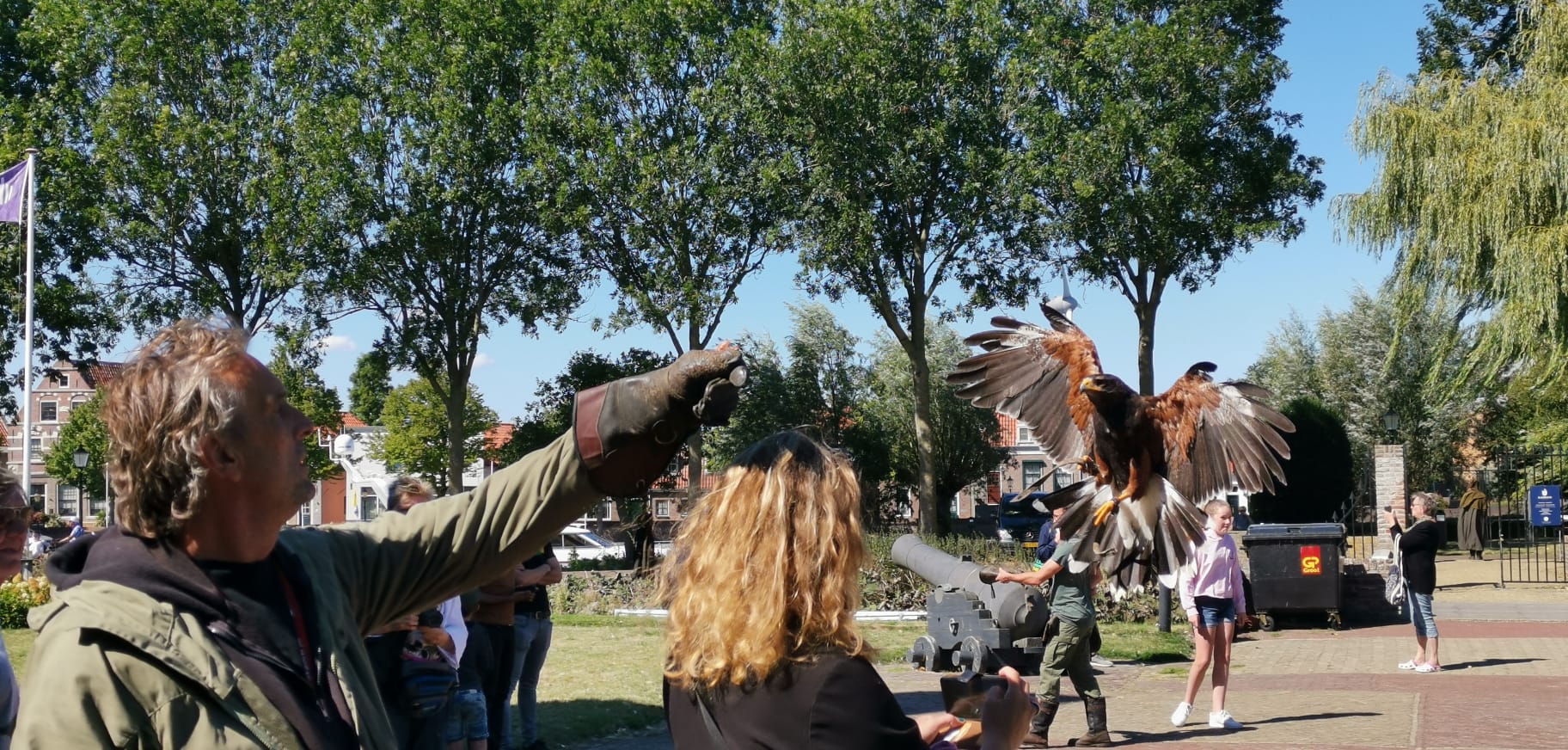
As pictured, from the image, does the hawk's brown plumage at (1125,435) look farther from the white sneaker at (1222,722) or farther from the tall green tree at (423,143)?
the tall green tree at (423,143)

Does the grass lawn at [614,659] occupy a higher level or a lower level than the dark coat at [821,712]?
lower

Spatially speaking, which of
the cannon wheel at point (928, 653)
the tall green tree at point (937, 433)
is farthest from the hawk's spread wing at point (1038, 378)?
the tall green tree at point (937, 433)

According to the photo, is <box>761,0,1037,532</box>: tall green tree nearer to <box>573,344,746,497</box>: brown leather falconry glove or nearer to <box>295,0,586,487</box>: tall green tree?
<box>295,0,586,487</box>: tall green tree

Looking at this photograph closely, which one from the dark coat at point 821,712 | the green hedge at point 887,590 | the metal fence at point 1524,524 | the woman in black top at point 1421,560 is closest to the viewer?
the dark coat at point 821,712

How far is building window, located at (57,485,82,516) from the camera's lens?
6969 cm

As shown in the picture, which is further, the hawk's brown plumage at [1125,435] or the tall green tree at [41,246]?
the tall green tree at [41,246]

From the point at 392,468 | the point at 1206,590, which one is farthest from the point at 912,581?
the point at 392,468

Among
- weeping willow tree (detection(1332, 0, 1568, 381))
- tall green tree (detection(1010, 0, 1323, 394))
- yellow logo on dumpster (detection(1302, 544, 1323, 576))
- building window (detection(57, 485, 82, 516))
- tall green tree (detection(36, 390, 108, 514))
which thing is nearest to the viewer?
yellow logo on dumpster (detection(1302, 544, 1323, 576))

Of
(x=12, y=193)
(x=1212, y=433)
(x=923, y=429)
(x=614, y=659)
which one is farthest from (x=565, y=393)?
(x=1212, y=433)

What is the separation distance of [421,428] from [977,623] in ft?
168

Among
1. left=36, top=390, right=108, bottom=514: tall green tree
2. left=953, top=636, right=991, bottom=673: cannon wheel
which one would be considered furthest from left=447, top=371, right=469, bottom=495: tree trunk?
left=953, top=636, right=991, bottom=673: cannon wheel

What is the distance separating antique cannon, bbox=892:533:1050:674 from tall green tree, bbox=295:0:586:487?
26999 mm

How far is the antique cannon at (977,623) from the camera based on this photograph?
4.00m

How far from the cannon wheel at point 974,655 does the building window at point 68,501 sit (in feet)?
251
